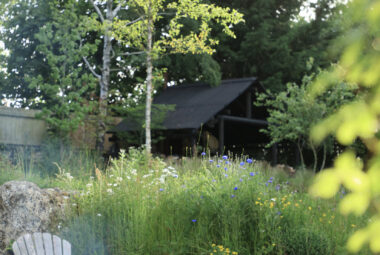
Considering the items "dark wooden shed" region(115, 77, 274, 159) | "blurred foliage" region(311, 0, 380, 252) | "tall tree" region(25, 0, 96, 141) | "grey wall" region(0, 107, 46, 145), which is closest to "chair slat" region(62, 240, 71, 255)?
"blurred foliage" region(311, 0, 380, 252)

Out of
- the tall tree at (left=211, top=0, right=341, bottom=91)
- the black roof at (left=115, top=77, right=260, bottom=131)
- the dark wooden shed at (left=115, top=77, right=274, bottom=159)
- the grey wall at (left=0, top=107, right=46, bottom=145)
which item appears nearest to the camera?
the black roof at (left=115, top=77, right=260, bottom=131)

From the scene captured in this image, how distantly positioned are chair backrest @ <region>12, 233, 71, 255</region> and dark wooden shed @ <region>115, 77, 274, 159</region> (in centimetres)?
818

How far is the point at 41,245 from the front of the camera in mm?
4711

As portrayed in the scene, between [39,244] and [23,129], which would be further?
[23,129]

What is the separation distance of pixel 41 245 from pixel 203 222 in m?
1.64

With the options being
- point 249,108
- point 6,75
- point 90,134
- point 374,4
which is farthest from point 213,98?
point 374,4

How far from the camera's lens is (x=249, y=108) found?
666 inches

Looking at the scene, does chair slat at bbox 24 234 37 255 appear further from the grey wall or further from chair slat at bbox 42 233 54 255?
the grey wall

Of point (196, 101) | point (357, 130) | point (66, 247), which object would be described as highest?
point (196, 101)

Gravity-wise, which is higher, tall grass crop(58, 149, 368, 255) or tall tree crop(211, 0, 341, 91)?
tall tree crop(211, 0, 341, 91)

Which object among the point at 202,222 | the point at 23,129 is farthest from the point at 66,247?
the point at 23,129

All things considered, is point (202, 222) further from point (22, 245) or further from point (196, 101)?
point (196, 101)

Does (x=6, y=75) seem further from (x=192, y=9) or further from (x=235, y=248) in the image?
(x=235, y=248)

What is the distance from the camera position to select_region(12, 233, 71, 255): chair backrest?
4691 mm
